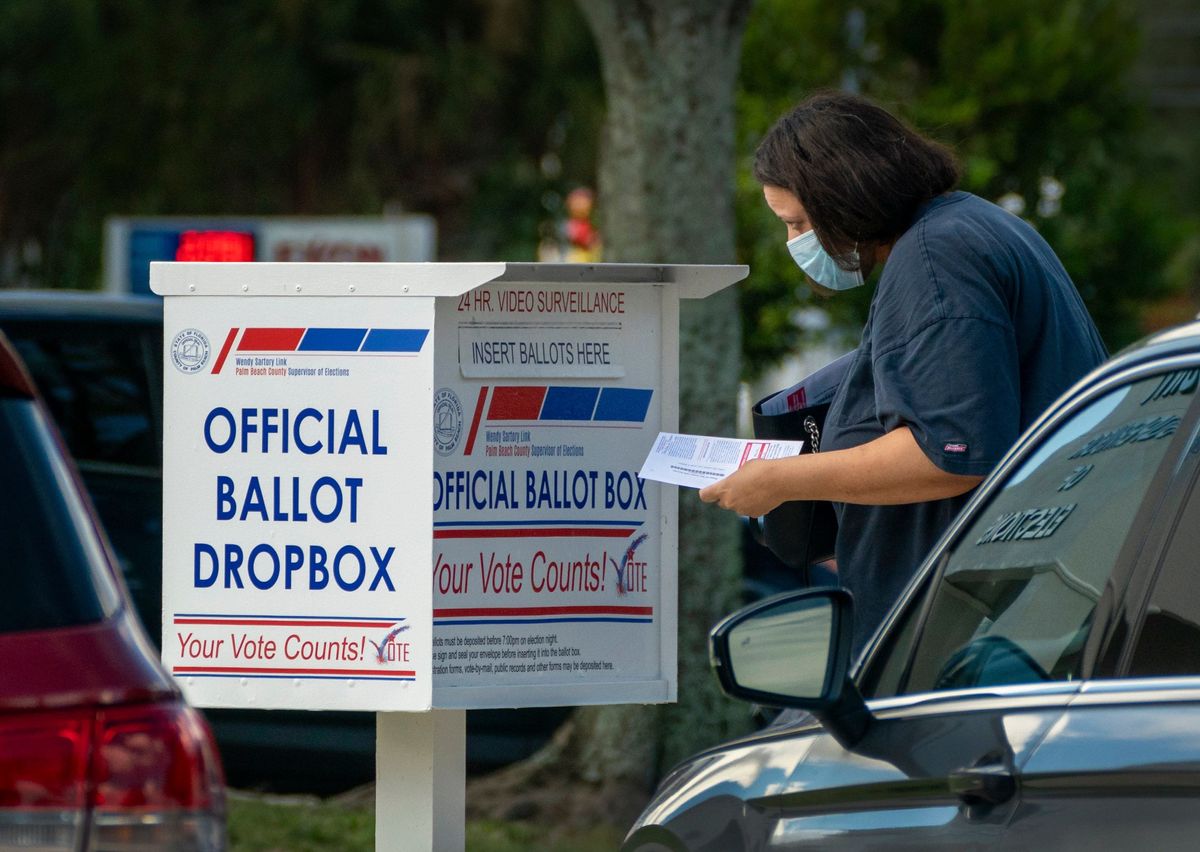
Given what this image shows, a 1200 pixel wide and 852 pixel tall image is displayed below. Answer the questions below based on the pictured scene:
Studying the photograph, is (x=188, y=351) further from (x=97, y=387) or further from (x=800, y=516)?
(x=97, y=387)

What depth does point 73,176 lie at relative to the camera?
21.0 metres

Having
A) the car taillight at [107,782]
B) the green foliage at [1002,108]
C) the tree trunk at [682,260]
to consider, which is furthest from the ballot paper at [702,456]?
the green foliage at [1002,108]

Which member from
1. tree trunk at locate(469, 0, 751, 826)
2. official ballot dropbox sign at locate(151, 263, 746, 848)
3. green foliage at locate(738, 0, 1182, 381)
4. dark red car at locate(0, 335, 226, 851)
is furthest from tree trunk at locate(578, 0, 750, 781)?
green foliage at locate(738, 0, 1182, 381)

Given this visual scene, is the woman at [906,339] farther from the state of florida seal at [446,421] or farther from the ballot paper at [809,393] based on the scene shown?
the state of florida seal at [446,421]

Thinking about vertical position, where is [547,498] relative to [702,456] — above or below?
below

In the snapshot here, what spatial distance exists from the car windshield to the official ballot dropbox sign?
1.06m

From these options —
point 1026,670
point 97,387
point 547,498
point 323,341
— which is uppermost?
point 323,341

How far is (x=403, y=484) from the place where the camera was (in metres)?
3.26

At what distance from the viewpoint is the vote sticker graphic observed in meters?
3.36

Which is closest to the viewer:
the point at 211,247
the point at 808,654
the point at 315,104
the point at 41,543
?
the point at 41,543

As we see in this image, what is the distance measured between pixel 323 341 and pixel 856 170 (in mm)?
994

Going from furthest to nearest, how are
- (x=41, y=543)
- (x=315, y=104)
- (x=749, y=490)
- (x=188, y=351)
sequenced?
1. (x=315, y=104)
2. (x=188, y=351)
3. (x=749, y=490)
4. (x=41, y=543)

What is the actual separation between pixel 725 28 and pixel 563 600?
3281 mm

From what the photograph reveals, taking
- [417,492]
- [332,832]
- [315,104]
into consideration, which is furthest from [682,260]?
[315,104]
